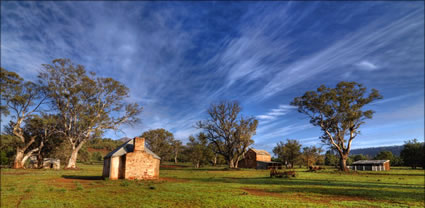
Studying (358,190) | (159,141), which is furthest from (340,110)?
(159,141)

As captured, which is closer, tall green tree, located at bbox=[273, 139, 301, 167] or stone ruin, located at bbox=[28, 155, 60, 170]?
stone ruin, located at bbox=[28, 155, 60, 170]

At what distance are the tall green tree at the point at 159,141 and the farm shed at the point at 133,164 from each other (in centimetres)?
5008

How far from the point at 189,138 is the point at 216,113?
26.0 m

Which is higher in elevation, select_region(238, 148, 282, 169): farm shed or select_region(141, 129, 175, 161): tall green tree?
select_region(141, 129, 175, 161): tall green tree

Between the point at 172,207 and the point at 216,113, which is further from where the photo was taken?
the point at 216,113

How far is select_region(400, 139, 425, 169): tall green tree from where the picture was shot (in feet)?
223

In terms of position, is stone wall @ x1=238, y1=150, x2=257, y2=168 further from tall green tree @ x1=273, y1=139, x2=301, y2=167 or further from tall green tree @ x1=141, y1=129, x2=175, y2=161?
tall green tree @ x1=141, y1=129, x2=175, y2=161

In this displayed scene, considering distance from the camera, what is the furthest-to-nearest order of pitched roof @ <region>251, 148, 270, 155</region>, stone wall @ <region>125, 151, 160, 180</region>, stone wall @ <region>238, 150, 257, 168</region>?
1. pitched roof @ <region>251, 148, 270, 155</region>
2. stone wall @ <region>238, 150, 257, 168</region>
3. stone wall @ <region>125, 151, 160, 180</region>

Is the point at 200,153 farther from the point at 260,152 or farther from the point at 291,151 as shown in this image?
the point at 291,151

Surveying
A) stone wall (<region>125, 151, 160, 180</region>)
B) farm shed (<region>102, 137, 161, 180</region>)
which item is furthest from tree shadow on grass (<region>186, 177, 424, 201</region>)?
farm shed (<region>102, 137, 161, 180</region>)

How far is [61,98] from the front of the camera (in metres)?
45.7

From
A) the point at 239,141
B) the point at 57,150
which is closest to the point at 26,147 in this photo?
the point at 57,150

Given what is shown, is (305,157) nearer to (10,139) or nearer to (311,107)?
(311,107)

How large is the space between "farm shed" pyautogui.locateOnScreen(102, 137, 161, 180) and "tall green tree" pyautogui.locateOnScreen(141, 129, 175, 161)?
1972 inches
